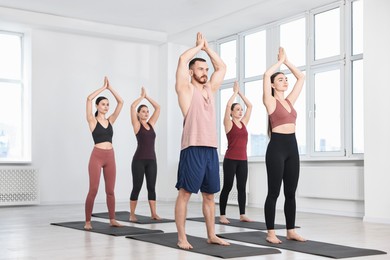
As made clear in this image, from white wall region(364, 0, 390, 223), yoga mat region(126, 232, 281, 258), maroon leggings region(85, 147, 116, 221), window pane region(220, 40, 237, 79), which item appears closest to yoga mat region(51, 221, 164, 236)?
maroon leggings region(85, 147, 116, 221)

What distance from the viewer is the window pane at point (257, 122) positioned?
871cm

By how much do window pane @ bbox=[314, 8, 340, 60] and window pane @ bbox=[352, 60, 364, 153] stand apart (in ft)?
1.36

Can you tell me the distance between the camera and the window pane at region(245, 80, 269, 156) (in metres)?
8.71

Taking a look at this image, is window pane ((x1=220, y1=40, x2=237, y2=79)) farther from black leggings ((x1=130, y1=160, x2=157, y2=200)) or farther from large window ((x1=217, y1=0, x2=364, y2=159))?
black leggings ((x1=130, y1=160, x2=157, y2=200))

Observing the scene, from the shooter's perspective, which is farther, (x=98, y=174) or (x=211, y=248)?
(x=98, y=174)

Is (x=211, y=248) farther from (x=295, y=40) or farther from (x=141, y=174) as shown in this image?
(x=295, y=40)

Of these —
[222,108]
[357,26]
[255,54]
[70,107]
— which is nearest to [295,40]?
[255,54]

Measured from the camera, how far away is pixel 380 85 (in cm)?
608

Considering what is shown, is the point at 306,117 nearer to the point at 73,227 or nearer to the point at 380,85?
the point at 380,85

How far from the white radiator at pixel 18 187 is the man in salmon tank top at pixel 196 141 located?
17.0 ft

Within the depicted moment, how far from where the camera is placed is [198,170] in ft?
13.1

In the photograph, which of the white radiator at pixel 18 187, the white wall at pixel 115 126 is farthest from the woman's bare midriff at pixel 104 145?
the white radiator at pixel 18 187

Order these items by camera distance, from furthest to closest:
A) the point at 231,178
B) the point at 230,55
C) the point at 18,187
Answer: the point at 230,55, the point at 18,187, the point at 231,178

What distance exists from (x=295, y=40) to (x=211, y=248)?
4878mm
